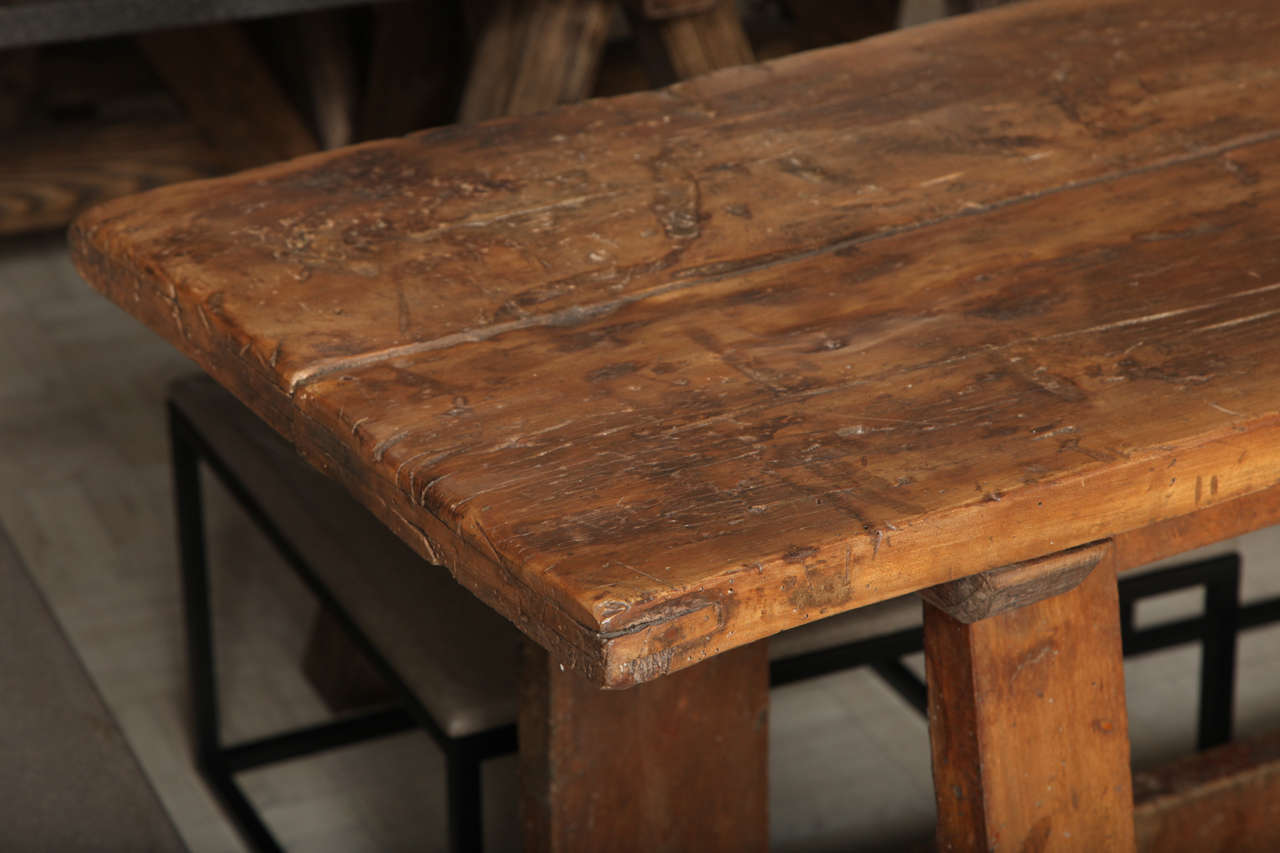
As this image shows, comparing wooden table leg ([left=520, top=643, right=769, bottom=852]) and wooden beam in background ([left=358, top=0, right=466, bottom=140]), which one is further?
wooden beam in background ([left=358, top=0, right=466, bottom=140])

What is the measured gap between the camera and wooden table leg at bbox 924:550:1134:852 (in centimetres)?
85

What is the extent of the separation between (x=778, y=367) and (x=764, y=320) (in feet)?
0.22

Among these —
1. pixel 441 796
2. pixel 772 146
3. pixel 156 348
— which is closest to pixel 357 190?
pixel 772 146

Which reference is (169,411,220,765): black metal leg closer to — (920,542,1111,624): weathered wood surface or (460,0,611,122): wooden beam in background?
(920,542,1111,624): weathered wood surface

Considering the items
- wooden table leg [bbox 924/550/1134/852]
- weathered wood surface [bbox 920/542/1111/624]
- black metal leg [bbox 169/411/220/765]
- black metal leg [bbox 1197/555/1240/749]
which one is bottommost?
wooden table leg [bbox 924/550/1134/852]

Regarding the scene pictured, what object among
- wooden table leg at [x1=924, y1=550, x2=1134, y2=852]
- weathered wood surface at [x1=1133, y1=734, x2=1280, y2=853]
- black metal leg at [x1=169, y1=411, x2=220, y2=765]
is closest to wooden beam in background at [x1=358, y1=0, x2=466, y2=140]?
black metal leg at [x1=169, y1=411, x2=220, y2=765]

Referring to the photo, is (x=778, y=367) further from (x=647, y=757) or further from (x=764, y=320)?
(x=647, y=757)

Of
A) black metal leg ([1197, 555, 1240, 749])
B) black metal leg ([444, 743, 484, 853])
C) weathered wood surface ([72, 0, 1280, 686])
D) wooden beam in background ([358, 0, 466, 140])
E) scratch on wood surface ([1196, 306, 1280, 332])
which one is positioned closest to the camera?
weathered wood surface ([72, 0, 1280, 686])

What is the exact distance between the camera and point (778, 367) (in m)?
0.82

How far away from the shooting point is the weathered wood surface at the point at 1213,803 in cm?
120

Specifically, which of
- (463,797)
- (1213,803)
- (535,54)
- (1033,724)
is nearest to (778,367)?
(1033,724)

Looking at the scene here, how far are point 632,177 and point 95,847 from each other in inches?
22.4

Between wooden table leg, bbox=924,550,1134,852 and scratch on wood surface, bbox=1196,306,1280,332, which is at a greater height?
scratch on wood surface, bbox=1196,306,1280,332

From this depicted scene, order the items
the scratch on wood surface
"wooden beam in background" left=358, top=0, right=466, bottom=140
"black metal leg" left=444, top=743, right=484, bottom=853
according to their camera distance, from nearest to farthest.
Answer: the scratch on wood surface < "black metal leg" left=444, top=743, right=484, bottom=853 < "wooden beam in background" left=358, top=0, right=466, bottom=140
